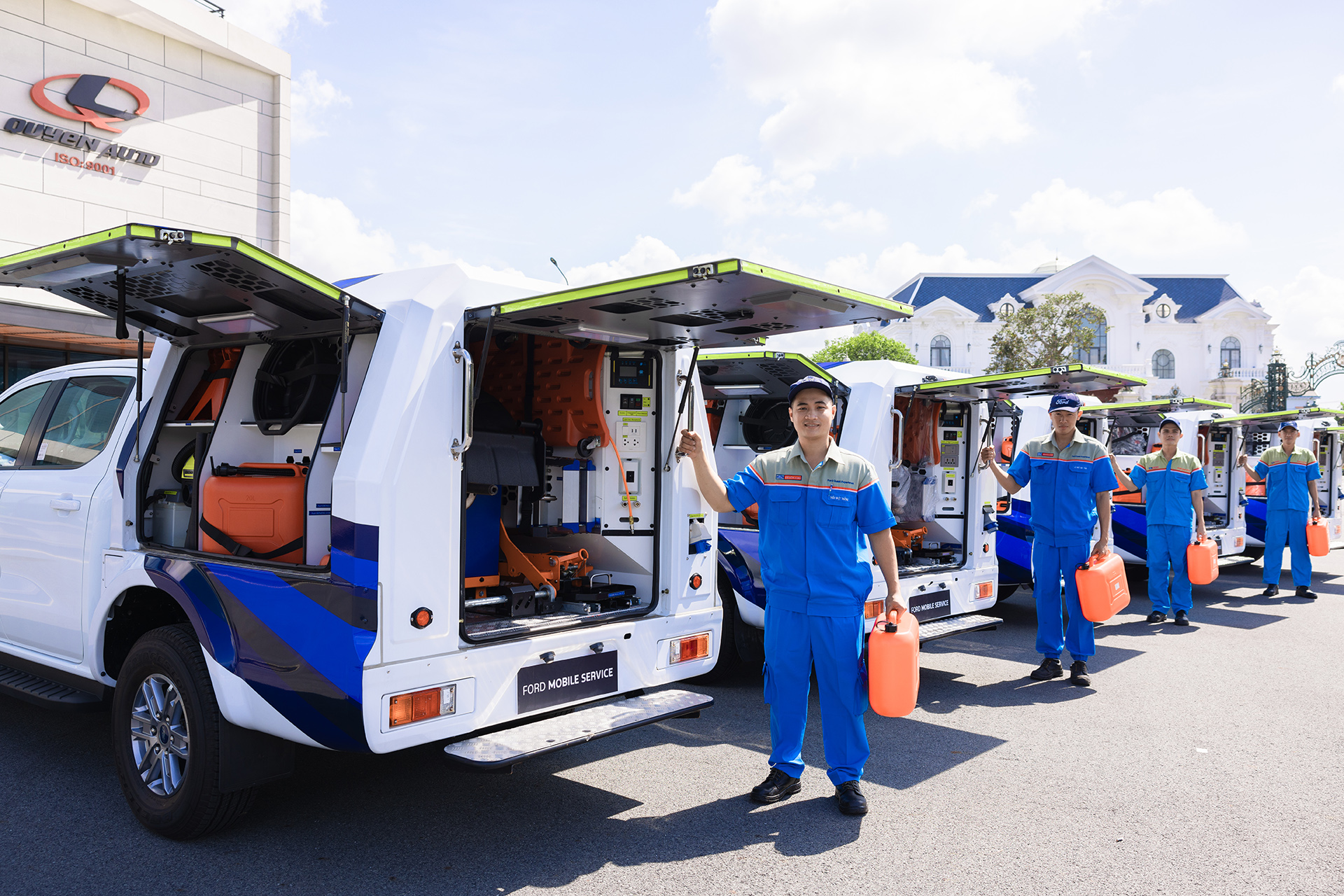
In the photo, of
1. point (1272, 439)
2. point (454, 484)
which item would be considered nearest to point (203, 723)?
point (454, 484)

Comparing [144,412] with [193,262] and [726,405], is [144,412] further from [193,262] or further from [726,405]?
[726,405]

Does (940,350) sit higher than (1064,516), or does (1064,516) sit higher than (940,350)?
(940,350)

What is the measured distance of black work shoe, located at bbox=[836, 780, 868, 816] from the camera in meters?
4.21

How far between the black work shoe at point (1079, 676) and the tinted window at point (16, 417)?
665 centimetres

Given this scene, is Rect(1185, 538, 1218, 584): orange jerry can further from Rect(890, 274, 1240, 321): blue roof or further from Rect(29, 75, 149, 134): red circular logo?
Rect(890, 274, 1240, 321): blue roof

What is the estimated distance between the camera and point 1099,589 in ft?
21.1

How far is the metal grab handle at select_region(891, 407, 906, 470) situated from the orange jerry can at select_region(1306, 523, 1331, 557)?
6631 millimetres

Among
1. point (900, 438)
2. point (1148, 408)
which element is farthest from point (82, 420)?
point (1148, 408)

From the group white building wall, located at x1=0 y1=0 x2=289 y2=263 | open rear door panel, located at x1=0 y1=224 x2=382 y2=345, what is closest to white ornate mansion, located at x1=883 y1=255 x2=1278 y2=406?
white building wall, located at x1=0 y1=0 x2=289 y2=263

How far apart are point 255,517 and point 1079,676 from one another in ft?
17.9

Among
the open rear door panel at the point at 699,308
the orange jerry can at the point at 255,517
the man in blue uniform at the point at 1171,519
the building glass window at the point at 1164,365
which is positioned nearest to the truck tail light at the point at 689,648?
the open rear door panel at the point at 699,308

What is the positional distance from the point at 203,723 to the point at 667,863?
185cm

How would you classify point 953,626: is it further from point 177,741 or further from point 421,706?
point 177,741

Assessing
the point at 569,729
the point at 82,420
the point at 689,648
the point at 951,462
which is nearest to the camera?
the point at 569,729
